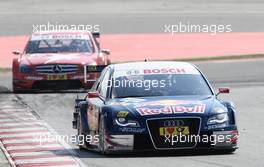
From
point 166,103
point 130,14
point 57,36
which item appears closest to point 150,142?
point 166,103

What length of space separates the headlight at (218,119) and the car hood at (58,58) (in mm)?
11179

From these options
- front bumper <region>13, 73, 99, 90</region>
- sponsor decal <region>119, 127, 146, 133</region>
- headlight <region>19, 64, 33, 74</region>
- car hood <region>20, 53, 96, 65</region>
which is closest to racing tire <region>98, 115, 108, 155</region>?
sponsor decal <region>119, 127, 146, 133</region>

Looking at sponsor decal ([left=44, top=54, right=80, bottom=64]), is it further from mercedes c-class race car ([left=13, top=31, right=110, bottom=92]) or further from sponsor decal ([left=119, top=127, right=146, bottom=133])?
sponsor decal ([left=119, top=127, right=146, bottom=133])

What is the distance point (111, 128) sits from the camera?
1372cm

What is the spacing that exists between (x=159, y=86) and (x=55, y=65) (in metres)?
10.4

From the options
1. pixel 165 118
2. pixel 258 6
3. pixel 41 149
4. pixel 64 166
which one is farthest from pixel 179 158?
pixel 258 6

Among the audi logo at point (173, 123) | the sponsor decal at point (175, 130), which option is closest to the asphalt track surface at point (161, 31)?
the sponsor decal at point (175, 130)

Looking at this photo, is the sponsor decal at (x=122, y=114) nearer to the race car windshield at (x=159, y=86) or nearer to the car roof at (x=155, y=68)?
the race car windshield at (x=159, y=86)

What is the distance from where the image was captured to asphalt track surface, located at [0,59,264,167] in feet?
43.0

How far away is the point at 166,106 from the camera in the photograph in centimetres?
1382

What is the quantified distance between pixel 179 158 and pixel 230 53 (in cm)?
2407

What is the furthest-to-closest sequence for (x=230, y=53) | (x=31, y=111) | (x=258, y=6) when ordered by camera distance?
(x=258, y=6), (x=230, y=53), (x=31, y=111)

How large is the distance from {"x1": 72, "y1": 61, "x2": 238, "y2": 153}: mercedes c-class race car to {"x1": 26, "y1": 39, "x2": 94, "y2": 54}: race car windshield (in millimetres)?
11202

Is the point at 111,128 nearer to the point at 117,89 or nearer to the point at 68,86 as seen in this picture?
the point at 117,89
